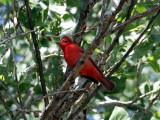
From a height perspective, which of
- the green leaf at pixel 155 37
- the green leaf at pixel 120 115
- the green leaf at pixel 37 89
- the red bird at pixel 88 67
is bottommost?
the green leaf at pixel 120 115

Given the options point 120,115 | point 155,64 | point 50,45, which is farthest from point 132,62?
point 50,45

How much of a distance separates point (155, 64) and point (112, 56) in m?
0.78

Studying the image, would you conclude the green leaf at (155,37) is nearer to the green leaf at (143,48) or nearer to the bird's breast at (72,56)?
the green leaf at (143,48)

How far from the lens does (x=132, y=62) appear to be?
4.66 metres

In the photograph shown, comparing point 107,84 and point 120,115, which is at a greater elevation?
point 107,84

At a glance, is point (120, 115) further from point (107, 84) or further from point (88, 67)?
point (88, 67)

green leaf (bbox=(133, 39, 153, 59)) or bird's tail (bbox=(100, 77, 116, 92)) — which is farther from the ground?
green leaf (bbox=(133, 39, 153, 59))

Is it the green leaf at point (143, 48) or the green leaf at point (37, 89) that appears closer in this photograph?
the green leaf at point (143, 48)

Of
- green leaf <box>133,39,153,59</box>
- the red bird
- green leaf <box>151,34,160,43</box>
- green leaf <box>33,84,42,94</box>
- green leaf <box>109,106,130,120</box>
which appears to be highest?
green leaf <box>151,34,160,43</box>

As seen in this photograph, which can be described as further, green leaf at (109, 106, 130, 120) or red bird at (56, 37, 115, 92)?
red bird at (56, 37, 115, 92)

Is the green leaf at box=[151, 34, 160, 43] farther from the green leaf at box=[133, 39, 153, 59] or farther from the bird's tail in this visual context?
the bird's tail

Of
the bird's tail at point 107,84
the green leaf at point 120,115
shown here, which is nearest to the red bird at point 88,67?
the bird's tail at point 107,84

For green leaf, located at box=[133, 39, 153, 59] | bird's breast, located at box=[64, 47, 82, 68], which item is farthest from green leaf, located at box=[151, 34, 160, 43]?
bird's breast, located at box=[64, 47, 82, 68]

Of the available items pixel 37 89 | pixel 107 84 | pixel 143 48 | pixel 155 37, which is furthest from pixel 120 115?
pixel 37 89
